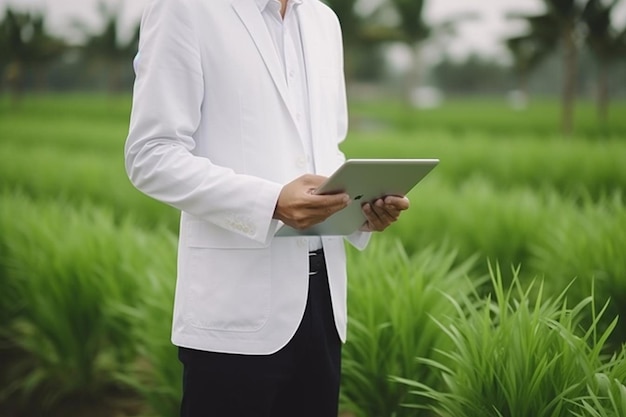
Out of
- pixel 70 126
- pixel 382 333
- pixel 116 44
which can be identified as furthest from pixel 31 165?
pixel 116 44

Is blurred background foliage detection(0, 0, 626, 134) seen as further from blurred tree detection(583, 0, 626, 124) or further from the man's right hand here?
the man's right hand

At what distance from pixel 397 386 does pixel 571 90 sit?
8.45m

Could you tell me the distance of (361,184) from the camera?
104 cm

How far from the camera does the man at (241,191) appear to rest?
3.47ft

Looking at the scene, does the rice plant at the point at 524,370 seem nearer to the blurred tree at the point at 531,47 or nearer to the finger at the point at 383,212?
the finger at the point at 383,212

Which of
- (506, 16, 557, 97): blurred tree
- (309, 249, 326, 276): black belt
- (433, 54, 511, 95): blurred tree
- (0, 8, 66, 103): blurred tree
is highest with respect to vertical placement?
(433, 54, 511, 95): blurred tree

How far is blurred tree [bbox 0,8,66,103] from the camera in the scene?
7484 millimetres

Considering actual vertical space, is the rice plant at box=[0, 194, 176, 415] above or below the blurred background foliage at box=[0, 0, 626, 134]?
below

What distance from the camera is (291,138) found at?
3.81ft

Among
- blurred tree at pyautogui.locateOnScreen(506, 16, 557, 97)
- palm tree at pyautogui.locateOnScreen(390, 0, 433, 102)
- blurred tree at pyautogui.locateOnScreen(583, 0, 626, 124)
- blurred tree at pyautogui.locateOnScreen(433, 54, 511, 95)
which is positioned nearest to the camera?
blurred tree at pyautogui.locateOnScreen(583, 0, 626, 124)

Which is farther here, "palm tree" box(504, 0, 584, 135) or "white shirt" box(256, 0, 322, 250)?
"palm tree" box(504, 0, 584, 135)

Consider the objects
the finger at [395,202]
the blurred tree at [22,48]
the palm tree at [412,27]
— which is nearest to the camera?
the finger at [395,202]

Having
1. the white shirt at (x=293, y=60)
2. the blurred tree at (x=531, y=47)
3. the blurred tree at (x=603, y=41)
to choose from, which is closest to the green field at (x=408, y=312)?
the white shirt at (x=293, y=60)

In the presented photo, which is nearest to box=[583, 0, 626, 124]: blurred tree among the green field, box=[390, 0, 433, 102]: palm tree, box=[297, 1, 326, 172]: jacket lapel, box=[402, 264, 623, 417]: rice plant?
the green field
